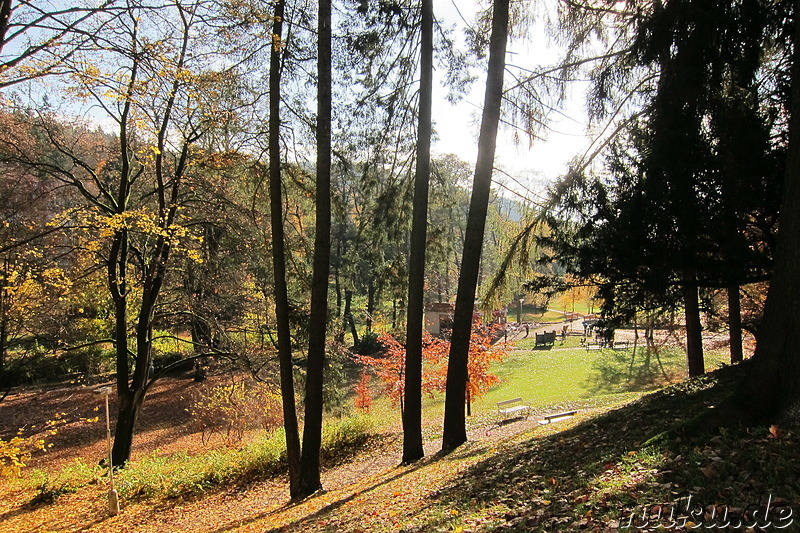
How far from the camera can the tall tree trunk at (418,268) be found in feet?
27.6

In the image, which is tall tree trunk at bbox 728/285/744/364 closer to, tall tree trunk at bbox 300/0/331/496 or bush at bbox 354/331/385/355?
tall tree trunk at bbox 300/0/331/496

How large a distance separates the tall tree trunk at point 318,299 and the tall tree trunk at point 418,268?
161 cm

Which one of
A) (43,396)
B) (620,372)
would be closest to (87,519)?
(43,396)

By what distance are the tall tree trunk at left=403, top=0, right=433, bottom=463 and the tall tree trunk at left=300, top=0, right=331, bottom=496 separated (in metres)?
1.61

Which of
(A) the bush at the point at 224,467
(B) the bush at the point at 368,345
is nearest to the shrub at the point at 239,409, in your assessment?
(A) the bush at the point at 224,467

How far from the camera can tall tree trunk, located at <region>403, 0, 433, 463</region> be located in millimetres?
8406

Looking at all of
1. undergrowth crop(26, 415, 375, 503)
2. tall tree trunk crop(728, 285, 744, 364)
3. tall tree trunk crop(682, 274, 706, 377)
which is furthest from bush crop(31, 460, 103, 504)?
tall tree trunk crop(728, 285, 744, 364)

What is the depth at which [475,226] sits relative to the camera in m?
8.06

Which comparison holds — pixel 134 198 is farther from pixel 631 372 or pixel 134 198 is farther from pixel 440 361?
pixel 631 372

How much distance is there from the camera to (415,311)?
8422 mm

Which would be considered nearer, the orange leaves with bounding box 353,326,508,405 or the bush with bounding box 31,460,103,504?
the bush with bounding box 31,460,103,504

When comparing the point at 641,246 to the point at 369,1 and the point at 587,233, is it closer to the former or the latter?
the point at 587,233

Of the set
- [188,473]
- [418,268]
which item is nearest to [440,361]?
[188,473]

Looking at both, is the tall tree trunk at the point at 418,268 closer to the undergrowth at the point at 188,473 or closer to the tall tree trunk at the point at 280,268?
the tall tree trunk at the point at 280,268
